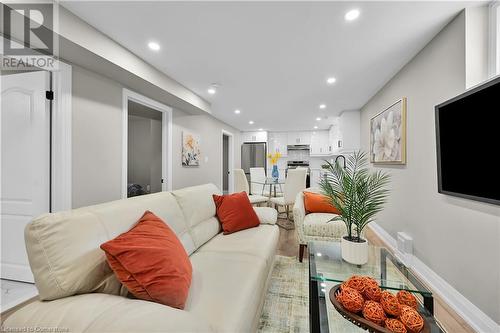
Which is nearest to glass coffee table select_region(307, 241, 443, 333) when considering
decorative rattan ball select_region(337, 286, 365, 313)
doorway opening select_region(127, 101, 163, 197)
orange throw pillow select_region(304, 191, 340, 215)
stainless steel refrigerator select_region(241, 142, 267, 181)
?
decorative rattan ball select_region(337, 286, 365, 313)

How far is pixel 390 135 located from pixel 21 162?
4.22 m

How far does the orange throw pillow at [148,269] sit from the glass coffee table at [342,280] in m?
0.71

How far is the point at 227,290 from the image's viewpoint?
1.13m

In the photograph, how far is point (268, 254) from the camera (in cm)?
167

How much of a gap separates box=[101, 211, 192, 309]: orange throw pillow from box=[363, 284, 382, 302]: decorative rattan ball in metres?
0.86

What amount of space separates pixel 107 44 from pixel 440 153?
320 centimetres

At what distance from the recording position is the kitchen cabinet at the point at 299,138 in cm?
731

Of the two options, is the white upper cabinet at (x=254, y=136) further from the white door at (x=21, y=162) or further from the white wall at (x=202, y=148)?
the white door at (x=21, y=162)

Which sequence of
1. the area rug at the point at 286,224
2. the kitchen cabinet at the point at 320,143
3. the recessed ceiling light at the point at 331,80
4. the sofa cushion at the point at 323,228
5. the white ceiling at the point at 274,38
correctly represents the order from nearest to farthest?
the white ceiling at the point at 274,38 < the sofa cushion at the point at 323,228 < the recessed ceiling light at the point at 331,80 < the area rug at the point at 286,224 < the kitchen cabinet at the point at 320,143

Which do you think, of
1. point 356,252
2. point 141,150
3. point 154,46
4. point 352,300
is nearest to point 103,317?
point 352,300

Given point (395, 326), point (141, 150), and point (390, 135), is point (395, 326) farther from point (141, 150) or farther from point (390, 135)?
point (141, 150)

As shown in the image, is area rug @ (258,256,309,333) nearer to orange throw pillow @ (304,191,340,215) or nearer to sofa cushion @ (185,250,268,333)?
sofa cushion @ (185,250,268,333)

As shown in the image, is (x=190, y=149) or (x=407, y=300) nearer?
(x=407, y=300)

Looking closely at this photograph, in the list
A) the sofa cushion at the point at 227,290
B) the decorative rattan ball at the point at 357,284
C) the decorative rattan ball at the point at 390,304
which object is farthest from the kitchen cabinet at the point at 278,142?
the decorative rattan ball at the point at 390,304
